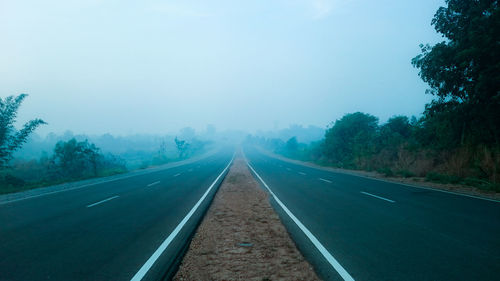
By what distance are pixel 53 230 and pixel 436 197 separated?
40.1 ft

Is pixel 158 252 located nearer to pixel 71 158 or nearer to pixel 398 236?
pixel 398 236

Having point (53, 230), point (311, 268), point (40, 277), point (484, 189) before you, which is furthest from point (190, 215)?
point (484, 189)

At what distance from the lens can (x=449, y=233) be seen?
557 centimetres

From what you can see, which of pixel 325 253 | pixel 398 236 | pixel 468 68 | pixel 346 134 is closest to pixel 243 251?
pixel 325 253

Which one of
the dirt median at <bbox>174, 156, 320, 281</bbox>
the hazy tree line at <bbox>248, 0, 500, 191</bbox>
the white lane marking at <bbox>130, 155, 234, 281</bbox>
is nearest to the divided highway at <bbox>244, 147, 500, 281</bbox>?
the dirt median at <bbox>174, 156, 320, 281</bbox>

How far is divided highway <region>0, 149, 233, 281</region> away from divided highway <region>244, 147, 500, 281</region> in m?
2.58

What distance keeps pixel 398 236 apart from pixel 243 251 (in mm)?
3237

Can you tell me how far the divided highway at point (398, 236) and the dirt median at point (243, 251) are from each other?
318 millimetres

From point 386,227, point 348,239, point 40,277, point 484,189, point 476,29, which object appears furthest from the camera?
point 476,29

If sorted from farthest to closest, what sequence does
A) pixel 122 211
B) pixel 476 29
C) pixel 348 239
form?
pixel 476 29 → pixel 122 211 → pixel 348 239

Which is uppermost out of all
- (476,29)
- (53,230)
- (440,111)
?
(476,29)

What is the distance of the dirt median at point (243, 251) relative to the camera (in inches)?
151

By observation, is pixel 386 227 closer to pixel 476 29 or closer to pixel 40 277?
pixel 40 277

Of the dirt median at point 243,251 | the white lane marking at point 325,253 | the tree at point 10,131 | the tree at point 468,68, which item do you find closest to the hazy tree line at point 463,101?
the tree at point 468,68
